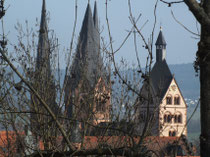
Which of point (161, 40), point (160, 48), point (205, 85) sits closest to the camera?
point (205, 85)

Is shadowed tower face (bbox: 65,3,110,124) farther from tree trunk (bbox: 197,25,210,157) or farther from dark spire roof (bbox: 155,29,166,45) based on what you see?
dark spire roof (bbox: 155,29,166,45)

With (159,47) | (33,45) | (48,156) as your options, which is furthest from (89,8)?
(48,156)

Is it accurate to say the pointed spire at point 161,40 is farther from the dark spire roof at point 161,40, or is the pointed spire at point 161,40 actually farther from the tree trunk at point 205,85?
the tree trunk at point 205,85

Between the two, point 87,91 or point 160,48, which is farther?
point 160,48

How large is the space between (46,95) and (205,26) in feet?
23.4

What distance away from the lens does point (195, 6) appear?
3.36 meters

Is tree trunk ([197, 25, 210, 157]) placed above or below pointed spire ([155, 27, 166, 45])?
below

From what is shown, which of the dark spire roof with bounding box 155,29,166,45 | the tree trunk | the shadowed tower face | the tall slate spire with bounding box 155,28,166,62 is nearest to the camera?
the tree trunk

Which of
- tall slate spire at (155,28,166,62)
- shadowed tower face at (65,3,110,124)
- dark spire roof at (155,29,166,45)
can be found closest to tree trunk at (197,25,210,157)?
shadowed tower face at (65,3,110,124)

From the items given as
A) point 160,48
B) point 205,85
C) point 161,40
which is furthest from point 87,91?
point 160,48

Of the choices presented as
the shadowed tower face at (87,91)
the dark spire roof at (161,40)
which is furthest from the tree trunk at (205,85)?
the dark spire roof at (161,40)

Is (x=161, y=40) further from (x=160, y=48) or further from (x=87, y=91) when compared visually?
(x=87, y=91)

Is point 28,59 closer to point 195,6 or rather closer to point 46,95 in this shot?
point 46,95

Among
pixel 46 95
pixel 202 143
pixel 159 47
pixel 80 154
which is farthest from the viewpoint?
pixel 159 47
